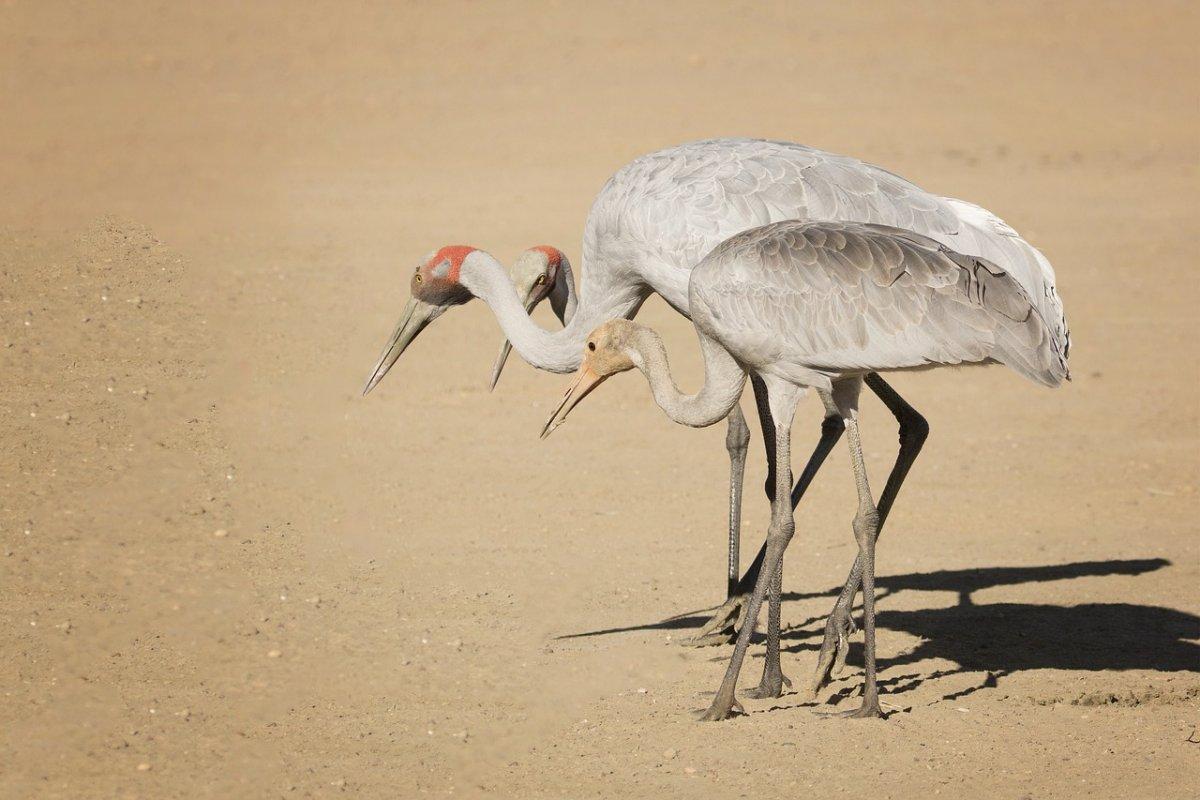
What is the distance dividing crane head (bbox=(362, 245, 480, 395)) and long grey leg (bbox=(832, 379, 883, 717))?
2.04 meters

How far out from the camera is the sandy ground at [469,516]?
576cm

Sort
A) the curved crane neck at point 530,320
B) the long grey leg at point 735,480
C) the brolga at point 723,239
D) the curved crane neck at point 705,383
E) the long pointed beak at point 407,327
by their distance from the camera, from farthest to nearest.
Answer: the long pointed beak at point 407,327, the curved crane neck at point 530,320, the long grey leg at point 735,480, the brolga at point 723,239, the curved crane neck at point 705,383

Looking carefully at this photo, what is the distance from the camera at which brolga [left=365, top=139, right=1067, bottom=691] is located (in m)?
6.70

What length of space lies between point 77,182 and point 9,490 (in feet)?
22.9

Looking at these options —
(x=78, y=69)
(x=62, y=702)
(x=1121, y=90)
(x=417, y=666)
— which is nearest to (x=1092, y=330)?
(x=417, y=666)

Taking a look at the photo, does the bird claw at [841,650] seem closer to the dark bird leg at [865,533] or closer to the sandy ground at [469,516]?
the sandy ground at [469,516]

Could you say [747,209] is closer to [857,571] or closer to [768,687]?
[857,571]

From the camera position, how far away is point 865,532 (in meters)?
6.16

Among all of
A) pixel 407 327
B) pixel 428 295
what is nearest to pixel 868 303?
pixel 428 295

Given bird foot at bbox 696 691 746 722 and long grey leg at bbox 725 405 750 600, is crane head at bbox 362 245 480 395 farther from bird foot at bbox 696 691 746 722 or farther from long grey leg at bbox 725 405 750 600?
bird foot at bbox 696 691 746 722

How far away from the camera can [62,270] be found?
32.3ft

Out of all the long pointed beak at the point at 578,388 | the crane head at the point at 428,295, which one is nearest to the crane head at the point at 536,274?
the crane head at the point at 428,295

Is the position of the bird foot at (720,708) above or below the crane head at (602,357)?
below

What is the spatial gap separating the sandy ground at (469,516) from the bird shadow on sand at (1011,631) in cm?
2
